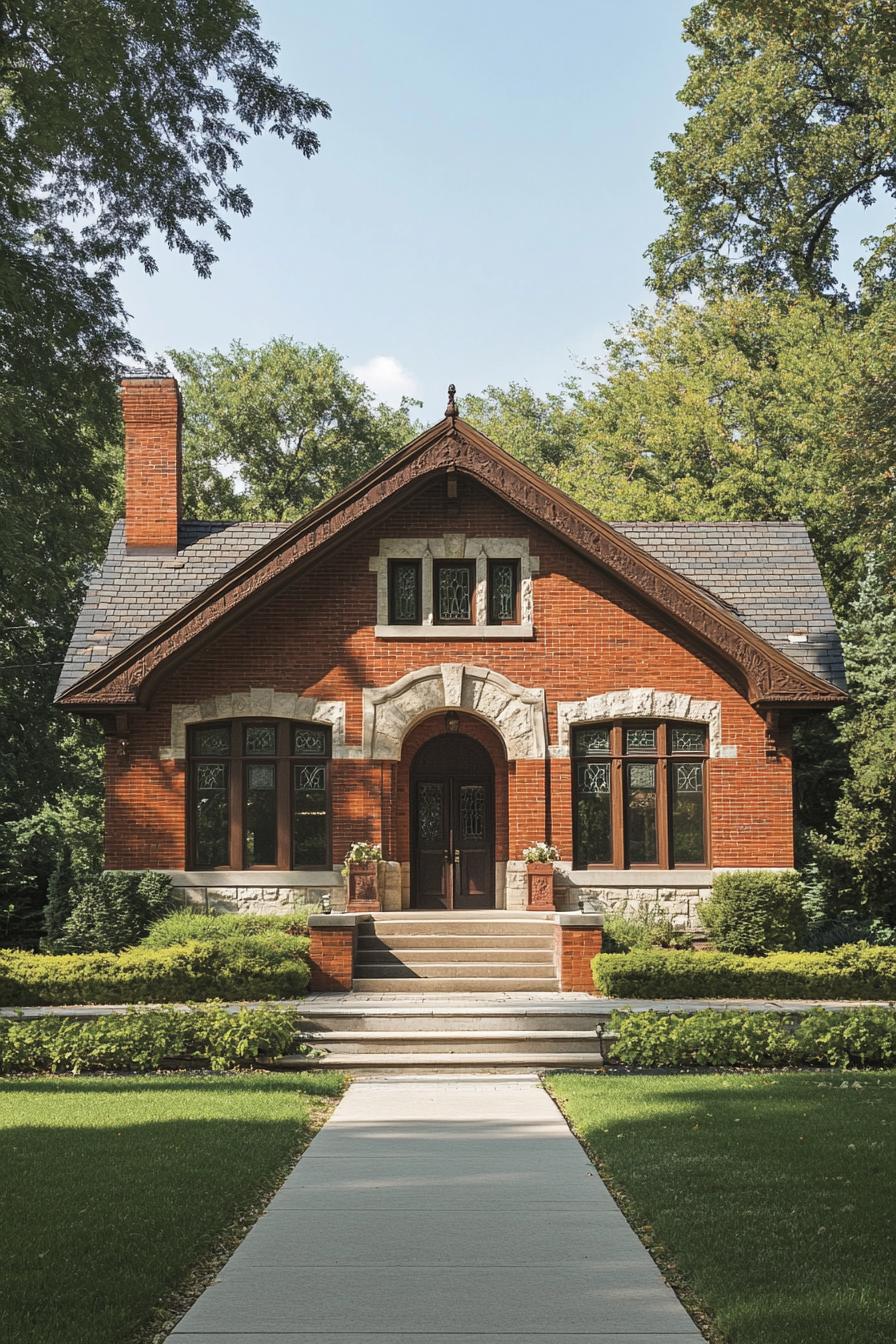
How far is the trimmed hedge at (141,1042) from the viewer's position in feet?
42.9

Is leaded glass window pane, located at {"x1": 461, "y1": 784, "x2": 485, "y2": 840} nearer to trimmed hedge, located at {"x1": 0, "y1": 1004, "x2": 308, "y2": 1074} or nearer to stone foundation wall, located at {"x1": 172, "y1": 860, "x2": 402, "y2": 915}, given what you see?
stone foundation wall, located at {"x1": 172, "y1": 860, "x2": 402, "y2": 915}

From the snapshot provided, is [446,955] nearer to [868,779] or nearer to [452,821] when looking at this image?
[452,821]

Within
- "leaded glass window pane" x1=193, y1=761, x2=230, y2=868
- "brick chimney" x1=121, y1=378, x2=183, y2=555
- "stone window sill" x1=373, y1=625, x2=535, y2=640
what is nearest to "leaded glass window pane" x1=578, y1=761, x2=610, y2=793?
"stone window sill" x1=373, y1=625, x2=535, y2=640

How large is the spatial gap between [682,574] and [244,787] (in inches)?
307

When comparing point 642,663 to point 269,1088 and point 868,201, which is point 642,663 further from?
point 868,201

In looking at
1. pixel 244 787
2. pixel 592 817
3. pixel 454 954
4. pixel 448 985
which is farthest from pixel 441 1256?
pixel 244 787

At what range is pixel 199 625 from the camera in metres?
18.9

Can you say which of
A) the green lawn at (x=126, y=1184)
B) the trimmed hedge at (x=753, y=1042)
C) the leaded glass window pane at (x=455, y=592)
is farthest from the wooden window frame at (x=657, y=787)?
the green lawn at (x=126, y=1184)

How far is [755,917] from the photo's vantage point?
722 inches

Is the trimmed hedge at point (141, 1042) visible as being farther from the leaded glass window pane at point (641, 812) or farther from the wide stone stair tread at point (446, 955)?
the leaded glass window pane at point (641, 812)

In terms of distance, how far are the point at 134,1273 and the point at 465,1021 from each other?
8.71 meters

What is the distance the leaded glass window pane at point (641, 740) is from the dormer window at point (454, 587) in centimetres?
210

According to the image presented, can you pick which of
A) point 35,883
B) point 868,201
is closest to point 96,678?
point 35,883

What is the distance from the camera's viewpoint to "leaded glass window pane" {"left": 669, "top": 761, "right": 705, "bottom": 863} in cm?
1978
